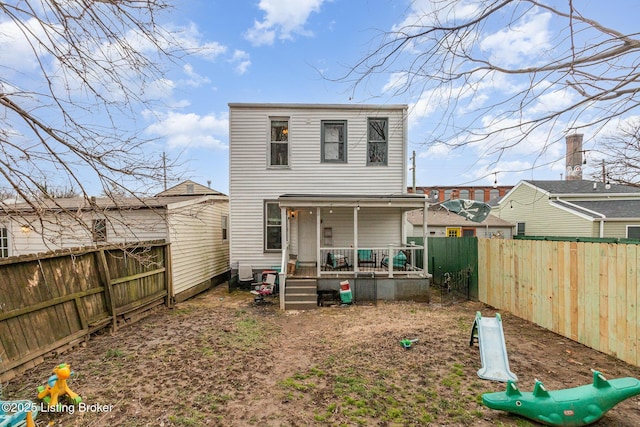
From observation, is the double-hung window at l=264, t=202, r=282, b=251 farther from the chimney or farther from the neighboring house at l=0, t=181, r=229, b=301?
the chimney

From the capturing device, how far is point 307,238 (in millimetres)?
10602

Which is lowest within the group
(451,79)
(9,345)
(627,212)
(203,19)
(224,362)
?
(224,362)

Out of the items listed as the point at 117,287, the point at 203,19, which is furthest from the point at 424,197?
the point at 117,287

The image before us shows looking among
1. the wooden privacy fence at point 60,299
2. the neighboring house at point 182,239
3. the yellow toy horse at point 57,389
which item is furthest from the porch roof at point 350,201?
the yellow toy horse at point 57,389

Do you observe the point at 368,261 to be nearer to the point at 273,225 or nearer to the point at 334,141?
the point at 273,225

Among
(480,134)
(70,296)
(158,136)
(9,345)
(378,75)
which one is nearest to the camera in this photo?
(480,134)

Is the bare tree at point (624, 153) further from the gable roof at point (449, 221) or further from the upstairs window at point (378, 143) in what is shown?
the gable roof at point (449, 221)

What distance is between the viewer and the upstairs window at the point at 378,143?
10.6m

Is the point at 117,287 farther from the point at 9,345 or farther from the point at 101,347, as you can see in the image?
the point at 9,345

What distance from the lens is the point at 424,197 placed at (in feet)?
28.2

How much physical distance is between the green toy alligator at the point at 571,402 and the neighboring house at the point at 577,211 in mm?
12173

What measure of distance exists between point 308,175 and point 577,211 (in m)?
15.6

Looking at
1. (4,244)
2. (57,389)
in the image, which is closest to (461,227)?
(57,389)

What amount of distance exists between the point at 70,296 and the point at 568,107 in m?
7.12
